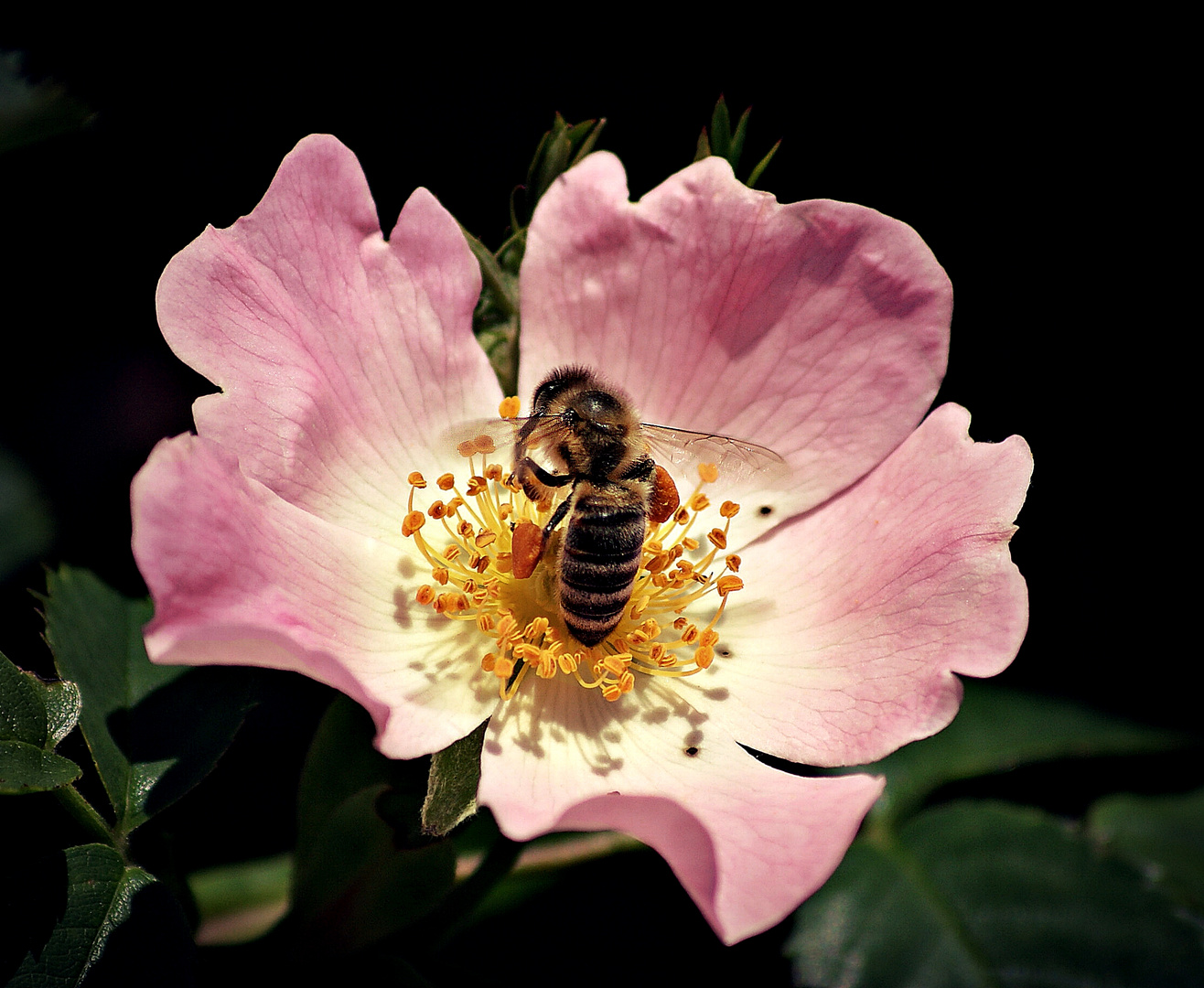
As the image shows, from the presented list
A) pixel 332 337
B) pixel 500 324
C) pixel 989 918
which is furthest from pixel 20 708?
pixel 989 918

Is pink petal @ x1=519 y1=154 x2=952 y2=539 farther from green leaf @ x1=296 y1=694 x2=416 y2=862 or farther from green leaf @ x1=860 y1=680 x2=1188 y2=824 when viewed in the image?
green leaf @ x1=860 y1=680 x2=1188 y2=824

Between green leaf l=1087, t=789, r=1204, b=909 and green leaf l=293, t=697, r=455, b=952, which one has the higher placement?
green leaf l=293, t=697, r=455, b=952

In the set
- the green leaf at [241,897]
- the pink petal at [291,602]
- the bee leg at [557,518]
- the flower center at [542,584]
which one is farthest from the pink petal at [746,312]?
the green leaf at [241,897]

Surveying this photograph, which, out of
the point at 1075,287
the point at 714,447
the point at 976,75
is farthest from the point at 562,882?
the point at 976,75

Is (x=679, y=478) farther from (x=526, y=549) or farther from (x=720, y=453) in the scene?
(x=526, y=549)

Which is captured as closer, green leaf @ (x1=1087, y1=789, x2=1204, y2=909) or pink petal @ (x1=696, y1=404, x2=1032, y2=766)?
pink petal @ (x1=696, y1=404, x2=1032, y2=766)

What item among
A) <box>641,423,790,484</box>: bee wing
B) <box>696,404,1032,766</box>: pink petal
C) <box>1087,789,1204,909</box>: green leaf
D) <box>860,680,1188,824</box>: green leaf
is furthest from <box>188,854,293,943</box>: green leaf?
<box>1087,789,1204,909</box>: green leaf

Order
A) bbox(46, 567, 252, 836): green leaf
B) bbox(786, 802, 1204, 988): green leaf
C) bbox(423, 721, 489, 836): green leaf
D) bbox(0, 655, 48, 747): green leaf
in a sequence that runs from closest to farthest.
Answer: bbox(0, 655, 48, 747): green leaf < bbox(423, 721, 489, 836): green leaf < bbox(46, 567, 252, 836): green leaf < bbox(786, 802, 1204, 988): green leaf
